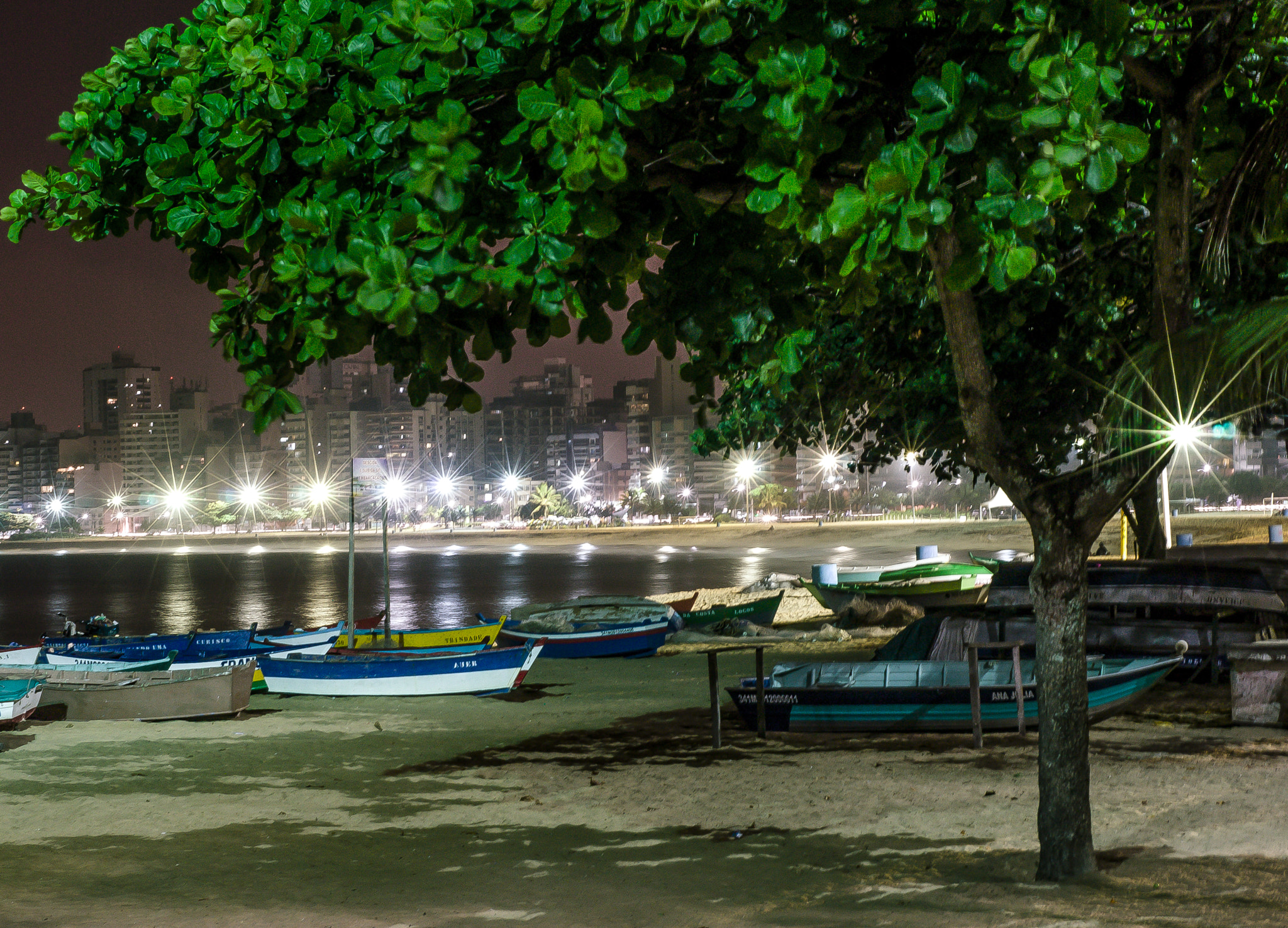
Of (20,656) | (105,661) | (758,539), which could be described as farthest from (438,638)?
(758,539)

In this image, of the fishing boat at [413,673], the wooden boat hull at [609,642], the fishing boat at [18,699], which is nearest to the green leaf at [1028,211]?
the fishing boat at [413,673]

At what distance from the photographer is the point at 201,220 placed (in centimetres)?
528

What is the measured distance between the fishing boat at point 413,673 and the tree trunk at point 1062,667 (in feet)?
42.3

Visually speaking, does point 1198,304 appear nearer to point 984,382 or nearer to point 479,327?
point 984,382

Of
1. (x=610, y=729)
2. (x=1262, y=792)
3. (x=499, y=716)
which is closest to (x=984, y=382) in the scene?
(x=1262, y=792)

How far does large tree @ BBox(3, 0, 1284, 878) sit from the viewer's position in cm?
455

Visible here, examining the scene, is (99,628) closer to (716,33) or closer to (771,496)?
(716,33)

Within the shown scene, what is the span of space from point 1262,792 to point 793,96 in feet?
27.5

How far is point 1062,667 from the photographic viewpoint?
7.12 meters

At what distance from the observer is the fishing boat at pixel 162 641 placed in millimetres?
27062

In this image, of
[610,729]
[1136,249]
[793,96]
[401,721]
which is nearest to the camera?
[793,96]

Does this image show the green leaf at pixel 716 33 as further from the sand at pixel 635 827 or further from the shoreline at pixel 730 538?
the shoreline at pixel 730 538

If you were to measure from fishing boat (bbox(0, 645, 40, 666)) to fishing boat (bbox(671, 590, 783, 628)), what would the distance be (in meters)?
14.6

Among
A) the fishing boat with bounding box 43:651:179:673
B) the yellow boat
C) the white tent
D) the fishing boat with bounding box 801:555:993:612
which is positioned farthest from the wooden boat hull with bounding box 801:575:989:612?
the white tent
